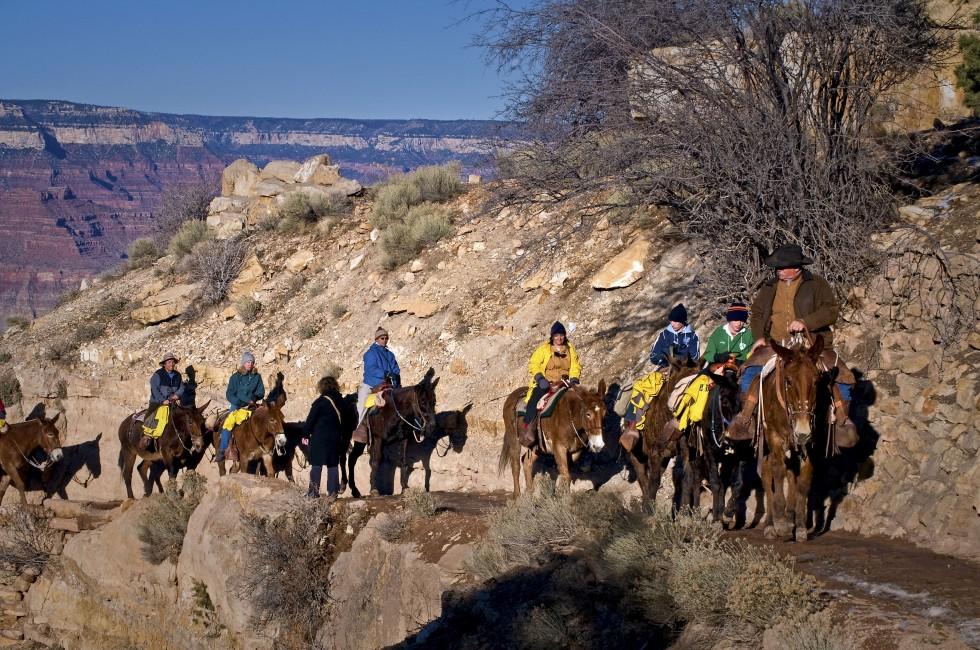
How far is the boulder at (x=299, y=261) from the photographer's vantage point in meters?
27.8

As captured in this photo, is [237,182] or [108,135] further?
[108,135]

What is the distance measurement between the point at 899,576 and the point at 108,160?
13762 cm

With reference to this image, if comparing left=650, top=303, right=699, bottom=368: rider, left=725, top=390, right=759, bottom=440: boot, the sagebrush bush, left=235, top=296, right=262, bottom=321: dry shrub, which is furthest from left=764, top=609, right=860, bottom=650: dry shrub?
the sagebrush bush

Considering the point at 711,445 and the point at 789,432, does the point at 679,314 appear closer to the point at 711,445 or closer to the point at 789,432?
the point at 711,445

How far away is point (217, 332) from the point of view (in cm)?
2636

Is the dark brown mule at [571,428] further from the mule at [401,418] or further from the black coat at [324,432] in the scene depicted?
the black coat at [324,432]

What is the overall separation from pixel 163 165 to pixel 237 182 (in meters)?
104

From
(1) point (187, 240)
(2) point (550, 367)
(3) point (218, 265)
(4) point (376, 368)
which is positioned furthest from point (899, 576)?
(1) point (187, 240)

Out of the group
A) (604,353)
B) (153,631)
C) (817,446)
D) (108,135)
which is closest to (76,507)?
(153,631)

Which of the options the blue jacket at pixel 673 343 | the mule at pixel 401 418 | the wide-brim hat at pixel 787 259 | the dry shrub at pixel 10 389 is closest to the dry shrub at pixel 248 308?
the dry shrub at pixel 10 389

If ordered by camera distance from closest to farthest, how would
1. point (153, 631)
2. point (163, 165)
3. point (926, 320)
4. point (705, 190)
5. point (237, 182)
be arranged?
point (926, 320) → point (705, 190) → point (153, 631) → point (237, 182) → point (163, 165)

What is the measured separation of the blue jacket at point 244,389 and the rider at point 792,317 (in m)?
10.9

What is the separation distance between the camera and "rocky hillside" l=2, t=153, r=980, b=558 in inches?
457

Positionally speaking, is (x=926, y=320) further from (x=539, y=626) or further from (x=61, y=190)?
(x=61, y=190)
